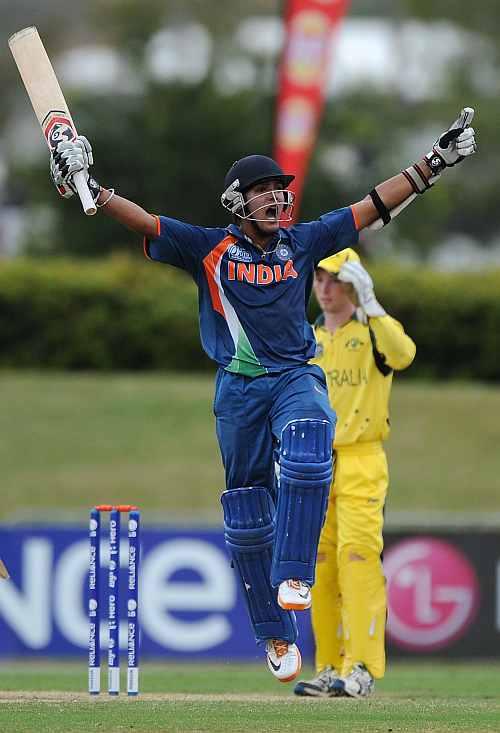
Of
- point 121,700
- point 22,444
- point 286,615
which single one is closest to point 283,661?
point 286,615

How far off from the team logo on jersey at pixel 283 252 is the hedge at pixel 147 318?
1490cm

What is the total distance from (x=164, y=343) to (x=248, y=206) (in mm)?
15620

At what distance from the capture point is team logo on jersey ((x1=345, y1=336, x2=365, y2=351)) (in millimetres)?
8266

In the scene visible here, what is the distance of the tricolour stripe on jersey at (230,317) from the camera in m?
6.94

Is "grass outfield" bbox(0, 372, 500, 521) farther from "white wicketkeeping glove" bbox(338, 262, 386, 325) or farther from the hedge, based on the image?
"white wicketkeeping glove" bbox(338, 262, 386, 325)

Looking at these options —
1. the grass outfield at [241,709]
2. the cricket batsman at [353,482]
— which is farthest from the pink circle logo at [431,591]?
the cricket batsman at [353,482]

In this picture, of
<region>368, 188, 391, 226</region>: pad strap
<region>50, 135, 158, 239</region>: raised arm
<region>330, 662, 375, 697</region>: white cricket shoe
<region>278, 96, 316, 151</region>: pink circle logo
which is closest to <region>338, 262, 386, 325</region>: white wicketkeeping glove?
<region>368, 188, 391, 226</region>: pad strap

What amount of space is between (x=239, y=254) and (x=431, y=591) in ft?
20.3

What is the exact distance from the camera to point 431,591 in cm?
1253

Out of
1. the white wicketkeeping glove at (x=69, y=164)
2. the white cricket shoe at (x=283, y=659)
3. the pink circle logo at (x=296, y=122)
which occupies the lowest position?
the white cricket shoe at (x=283, y=659)

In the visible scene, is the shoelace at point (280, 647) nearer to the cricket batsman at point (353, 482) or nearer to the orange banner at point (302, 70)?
the cricket batsman at point (353, 482)

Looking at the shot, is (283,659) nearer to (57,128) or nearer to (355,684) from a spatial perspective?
(355,684)

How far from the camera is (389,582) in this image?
12.5 metres

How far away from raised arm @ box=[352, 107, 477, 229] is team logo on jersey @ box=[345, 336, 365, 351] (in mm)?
1253
